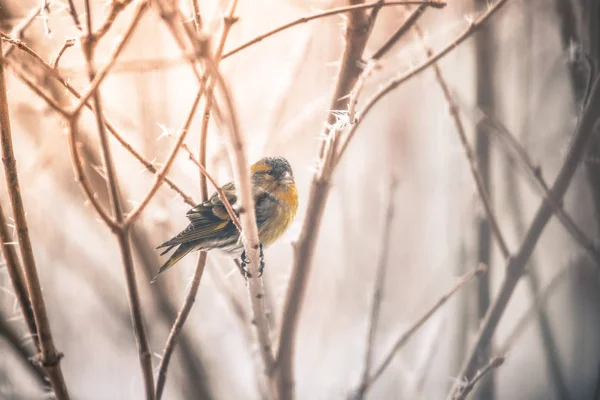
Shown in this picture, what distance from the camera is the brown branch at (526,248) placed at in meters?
1.38

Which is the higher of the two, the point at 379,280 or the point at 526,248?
the point at 526,248

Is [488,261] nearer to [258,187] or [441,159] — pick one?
[258,187]

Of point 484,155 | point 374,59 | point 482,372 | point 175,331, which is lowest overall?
point 482,372

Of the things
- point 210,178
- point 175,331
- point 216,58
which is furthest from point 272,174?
point 216,58

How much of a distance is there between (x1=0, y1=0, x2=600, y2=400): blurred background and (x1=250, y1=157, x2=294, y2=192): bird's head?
47 mm

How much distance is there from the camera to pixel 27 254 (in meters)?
0.91

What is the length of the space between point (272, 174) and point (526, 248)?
0.84 metres

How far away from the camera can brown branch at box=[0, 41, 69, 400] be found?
87 centimetres

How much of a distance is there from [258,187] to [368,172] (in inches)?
48.2

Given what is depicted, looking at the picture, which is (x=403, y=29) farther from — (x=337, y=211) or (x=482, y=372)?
(x=337, y=211)

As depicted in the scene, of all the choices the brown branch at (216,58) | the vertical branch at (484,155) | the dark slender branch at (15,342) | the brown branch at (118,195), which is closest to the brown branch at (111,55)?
the brown branch at (118,195)

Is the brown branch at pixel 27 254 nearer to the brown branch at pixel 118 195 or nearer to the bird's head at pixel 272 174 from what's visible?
the brown branch at pixel 118 195

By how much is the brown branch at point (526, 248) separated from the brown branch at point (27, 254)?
104 centimetres

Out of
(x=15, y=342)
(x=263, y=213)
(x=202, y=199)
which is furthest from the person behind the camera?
(x=263, y=213)
